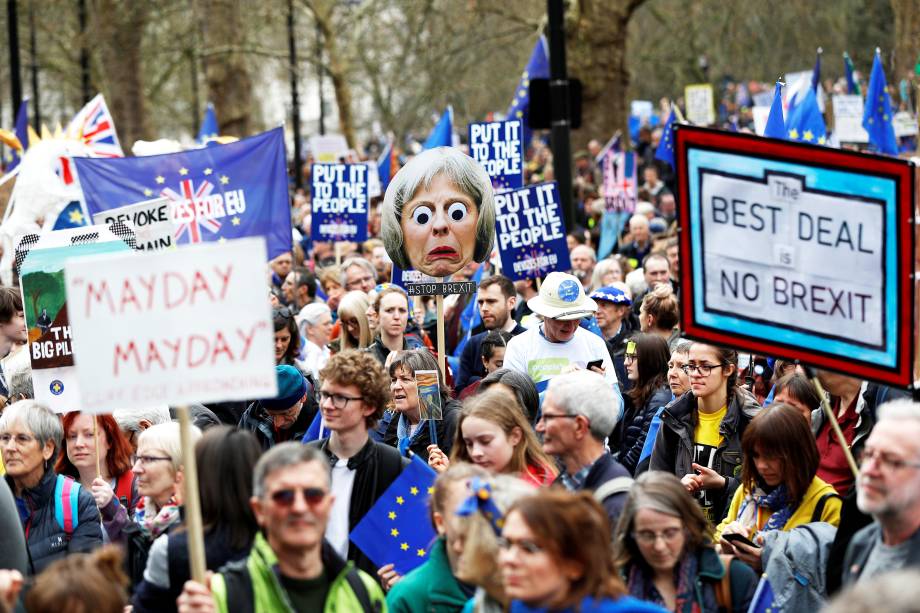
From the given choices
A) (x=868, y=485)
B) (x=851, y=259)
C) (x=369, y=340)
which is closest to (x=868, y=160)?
(x=851, y=259)

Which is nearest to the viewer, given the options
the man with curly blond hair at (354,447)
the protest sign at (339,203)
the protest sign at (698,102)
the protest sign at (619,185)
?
the man with curly blond hair at (354,447)

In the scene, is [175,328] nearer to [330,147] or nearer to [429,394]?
[429,394]

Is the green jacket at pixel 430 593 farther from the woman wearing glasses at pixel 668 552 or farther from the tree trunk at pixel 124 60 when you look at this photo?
the tree trunk at pixel 124 60

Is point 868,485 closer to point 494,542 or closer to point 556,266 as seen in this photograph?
point 494,542

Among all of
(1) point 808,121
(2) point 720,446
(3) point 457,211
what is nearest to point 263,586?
(2) point 720,446

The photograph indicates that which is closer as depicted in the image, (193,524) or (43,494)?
(193,524)

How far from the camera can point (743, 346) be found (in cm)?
529

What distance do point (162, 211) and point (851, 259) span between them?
14.0ft

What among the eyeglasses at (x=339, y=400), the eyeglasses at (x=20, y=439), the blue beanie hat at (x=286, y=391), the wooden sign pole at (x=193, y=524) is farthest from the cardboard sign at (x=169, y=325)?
the blue beanie hat at (x=286, y=391)

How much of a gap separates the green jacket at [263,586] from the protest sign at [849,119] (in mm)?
15117

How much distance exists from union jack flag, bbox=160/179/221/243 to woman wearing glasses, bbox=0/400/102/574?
3867mm

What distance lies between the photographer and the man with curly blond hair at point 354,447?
5590 mm

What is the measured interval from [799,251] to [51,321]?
12.4ft

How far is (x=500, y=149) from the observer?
1325cm
